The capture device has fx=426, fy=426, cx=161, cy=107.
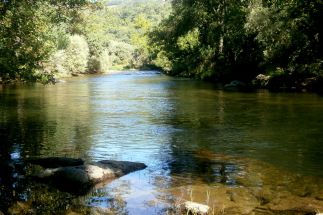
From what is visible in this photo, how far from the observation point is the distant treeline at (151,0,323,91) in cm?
4081

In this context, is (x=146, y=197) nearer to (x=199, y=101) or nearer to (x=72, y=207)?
(x=72, y=207)

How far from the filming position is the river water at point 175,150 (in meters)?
11.2

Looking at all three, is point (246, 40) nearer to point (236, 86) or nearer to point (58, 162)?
point (236, 86)

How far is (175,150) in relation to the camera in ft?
57.6

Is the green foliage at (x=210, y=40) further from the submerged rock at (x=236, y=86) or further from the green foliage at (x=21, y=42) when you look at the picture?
the green foliage at (x=21, y=42)

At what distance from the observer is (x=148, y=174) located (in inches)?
548

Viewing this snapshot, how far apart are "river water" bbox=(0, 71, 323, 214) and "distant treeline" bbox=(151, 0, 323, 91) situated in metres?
9.75

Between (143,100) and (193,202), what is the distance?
26523 mm

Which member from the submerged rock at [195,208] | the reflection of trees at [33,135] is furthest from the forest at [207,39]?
the submerged rock at [195,208]

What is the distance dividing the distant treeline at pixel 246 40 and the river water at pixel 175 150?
975cm

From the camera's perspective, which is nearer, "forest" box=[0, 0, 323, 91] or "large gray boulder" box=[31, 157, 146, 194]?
"large gray boulder" box=[31, 157, 146, 194]

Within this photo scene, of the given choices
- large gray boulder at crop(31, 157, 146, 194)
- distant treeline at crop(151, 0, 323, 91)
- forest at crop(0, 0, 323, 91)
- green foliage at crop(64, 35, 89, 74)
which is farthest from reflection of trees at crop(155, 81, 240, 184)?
green foliage at crop(64, 35, 89, 74)

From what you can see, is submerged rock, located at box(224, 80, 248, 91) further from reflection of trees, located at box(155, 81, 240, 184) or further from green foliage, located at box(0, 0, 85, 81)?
green foliage, located at box(0, 0, 85, 81)

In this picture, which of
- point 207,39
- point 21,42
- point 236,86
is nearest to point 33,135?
point 21,42
